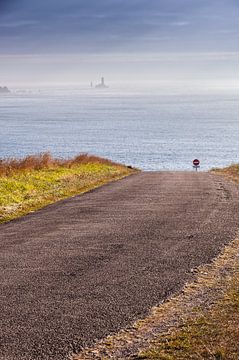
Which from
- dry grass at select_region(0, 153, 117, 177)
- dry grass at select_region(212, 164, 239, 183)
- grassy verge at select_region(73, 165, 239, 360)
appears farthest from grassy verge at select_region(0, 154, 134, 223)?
grassy verge at select_region(73, 165, 239, 360)

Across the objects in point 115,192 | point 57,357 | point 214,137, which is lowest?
point 214,137

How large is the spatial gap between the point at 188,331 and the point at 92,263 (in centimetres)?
373

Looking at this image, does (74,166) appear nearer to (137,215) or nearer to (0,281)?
(137,215)

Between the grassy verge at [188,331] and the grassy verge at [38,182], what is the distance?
29.1 feet

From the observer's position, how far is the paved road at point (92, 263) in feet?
23.1

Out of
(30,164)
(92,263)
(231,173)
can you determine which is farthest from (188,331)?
(231,173)

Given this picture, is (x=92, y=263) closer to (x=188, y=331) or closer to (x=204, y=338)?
(x=188, y=331)

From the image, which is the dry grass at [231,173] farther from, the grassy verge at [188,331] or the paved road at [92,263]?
the grassy verge at [188,331]

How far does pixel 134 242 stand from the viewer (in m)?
12.3

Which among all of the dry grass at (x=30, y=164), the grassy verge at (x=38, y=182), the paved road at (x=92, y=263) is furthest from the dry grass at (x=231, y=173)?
the paved road at (x=92, y=263)

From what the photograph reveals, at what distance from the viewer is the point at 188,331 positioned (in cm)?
688

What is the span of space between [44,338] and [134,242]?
5716 mm

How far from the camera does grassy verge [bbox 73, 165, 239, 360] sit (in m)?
6.20

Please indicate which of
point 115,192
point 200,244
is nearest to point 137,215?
point 200,244
